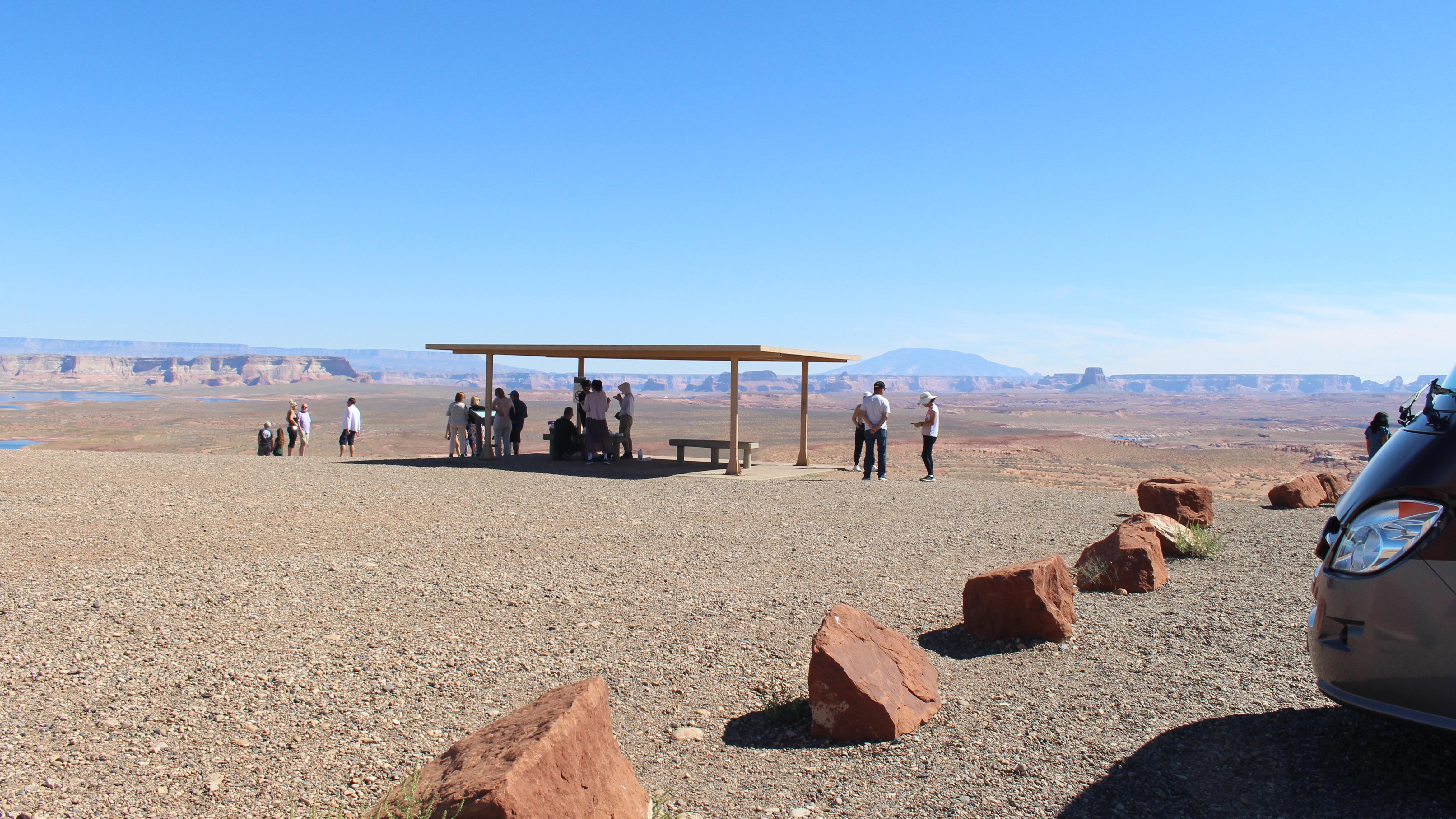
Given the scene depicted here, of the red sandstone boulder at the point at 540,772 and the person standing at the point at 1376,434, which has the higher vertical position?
the person standing at the point at 1376,434

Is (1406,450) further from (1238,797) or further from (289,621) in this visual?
(289,621)

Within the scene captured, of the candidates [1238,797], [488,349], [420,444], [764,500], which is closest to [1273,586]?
[1238,797]

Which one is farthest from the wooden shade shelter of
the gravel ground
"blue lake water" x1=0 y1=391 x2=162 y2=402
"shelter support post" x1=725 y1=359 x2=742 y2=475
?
"blue lake water" x1=0 y1=391 x2=162 y2=402

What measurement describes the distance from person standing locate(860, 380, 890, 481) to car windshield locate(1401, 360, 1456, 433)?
1053 centimetres

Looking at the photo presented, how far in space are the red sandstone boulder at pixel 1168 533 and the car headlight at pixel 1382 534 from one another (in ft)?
18.5

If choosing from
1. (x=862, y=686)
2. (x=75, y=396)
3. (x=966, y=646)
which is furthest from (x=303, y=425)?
(x=75, y=396)

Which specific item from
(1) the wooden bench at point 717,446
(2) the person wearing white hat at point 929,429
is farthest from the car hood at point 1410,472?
(1) the wooden bench at point 717,446

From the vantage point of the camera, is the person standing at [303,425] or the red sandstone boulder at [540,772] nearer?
the red sandstone boulder at [540,772]

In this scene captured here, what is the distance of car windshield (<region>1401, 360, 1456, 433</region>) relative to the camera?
282 centimetres

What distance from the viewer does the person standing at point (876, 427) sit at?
565 inches

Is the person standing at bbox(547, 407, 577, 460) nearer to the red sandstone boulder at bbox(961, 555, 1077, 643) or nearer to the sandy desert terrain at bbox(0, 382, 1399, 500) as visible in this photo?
the sandy desert terrain at bbox(0, 382, 1399, 500)

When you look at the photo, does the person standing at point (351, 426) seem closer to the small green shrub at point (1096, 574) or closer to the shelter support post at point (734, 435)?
the shelter support post at point (734, 435)

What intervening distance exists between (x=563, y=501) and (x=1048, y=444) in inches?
2093

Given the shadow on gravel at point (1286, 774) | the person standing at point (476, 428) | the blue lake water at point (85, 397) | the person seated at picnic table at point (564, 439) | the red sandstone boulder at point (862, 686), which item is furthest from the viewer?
the blue lake water at point (85, 397)
